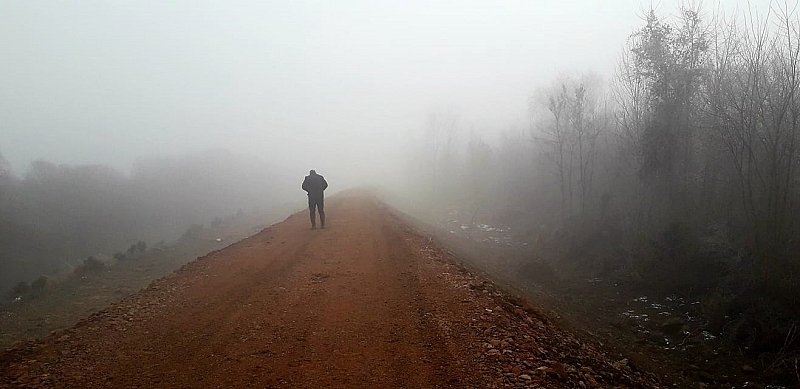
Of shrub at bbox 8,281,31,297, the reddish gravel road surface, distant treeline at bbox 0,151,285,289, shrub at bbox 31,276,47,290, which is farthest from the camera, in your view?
distant treeline at bbox 0,151,285,289

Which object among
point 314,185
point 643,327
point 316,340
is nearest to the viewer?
point 316,340

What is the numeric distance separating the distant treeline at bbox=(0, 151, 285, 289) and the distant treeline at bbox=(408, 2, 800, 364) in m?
26.5

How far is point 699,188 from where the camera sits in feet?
53.1

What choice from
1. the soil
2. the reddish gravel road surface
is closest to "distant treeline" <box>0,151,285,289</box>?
the reddish gravel road surface

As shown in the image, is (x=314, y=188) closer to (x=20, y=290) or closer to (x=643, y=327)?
(x=20, y=290)

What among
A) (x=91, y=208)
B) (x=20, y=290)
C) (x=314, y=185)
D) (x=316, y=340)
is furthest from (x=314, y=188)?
(x=91, y=208)

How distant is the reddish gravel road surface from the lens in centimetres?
514

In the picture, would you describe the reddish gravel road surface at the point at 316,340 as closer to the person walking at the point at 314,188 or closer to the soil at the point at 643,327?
the soil at the point at 643,327

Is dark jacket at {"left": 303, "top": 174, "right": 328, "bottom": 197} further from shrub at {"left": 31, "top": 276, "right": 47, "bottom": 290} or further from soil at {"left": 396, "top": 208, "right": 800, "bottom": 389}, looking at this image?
shrub at {"left": 31, "top": 276, "right": 47, "bottom": 290}

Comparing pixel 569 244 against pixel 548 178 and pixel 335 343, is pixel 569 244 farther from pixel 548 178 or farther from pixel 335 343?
pixel 335 343

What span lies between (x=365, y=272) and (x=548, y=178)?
2562 cm

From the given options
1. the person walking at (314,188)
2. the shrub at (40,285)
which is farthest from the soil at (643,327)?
the shrub at (40,285)

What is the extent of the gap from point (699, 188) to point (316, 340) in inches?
646

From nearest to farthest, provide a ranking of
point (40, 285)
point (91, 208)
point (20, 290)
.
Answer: point (20, 290), point (40, 285), point (91, 208)
